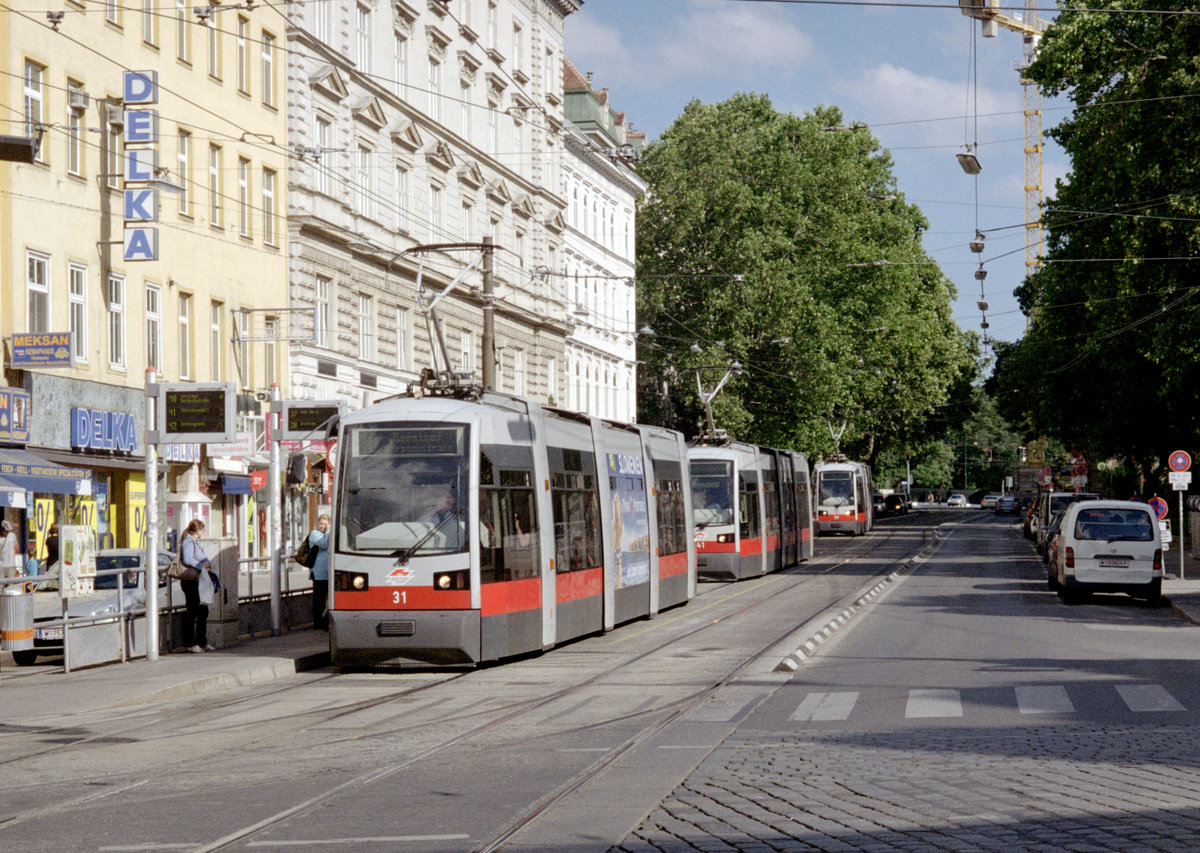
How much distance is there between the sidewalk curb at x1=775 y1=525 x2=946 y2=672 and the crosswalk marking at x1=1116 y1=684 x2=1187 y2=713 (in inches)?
135

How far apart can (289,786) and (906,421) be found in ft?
249

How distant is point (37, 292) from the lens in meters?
30.8

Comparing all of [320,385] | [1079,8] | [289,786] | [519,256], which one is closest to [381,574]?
[289,786]

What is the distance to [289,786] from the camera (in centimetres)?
1012

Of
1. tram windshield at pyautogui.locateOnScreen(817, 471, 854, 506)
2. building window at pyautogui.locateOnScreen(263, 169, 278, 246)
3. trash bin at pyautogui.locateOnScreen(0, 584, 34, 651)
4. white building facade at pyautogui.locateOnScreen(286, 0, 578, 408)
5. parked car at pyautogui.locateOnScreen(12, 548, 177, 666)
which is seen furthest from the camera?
tram windshield at pyautogui.locateOnScreen(817, 471, 854, 506)

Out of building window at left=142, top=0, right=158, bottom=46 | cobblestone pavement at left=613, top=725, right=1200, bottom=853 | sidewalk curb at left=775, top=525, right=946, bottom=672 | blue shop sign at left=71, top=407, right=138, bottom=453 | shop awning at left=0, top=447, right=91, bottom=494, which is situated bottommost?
sidewalk curb at left=775, top=525, right=946, bottom=672

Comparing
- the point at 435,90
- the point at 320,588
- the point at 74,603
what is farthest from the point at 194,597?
the point at 435,90

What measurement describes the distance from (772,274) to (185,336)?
116 ft

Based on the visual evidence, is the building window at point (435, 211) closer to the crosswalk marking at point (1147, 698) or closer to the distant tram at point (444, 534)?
the distant tram at point (444, 534)

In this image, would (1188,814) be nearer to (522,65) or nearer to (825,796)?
(825,796)

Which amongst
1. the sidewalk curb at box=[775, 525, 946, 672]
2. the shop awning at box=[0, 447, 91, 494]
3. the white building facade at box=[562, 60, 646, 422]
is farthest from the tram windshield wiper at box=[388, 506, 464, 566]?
the white building facade at box=[562, 60, 646, 422]

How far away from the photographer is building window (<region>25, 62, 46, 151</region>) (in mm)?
30172

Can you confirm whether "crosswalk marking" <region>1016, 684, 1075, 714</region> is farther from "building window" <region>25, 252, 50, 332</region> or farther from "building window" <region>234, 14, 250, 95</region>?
"building window" <region>234, 14, 250, 95</region>

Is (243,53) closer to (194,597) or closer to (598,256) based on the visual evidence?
(194,597)
